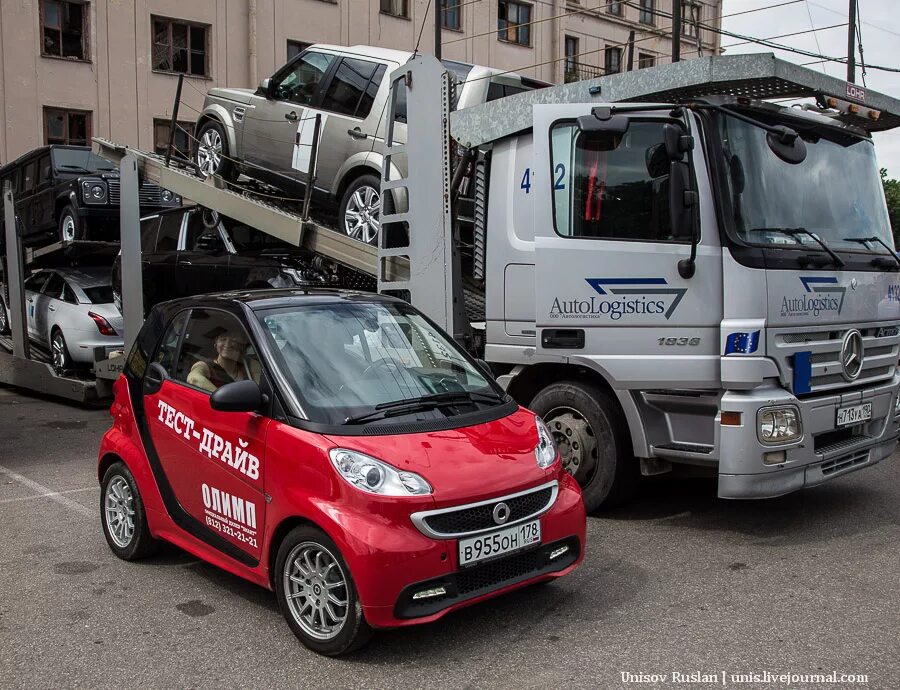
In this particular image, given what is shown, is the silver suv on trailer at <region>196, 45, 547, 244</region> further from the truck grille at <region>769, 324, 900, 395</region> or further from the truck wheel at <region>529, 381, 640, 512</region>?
the truck grille at <region>769, 324, 900, 395</region>

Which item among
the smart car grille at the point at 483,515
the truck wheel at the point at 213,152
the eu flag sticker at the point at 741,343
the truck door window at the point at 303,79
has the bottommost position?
the smart car grille at the point at 483,515

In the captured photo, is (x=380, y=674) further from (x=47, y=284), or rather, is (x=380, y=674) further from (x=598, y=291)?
(x=47, y=284)

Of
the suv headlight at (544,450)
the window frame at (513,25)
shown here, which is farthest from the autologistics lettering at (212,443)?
the window frame at (513,25)

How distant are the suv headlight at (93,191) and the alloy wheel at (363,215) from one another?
17.2 feet

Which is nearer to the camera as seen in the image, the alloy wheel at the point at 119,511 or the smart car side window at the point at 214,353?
the smart car side window at the point at 214,353

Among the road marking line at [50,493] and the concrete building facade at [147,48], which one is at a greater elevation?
the concrete building facade at [147,48]

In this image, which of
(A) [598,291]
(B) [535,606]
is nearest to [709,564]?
(B) [535,606]

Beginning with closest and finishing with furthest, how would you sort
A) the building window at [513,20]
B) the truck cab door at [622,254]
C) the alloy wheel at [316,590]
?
1. the alloy wheel at [316,590]
2. the truck cab door at [622,254]
3. the building window at [513,20]

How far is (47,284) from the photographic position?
40.9 ft

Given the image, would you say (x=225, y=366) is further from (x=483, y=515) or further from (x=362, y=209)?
(x=362, y=209)

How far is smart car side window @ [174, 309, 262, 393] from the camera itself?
4613 mm

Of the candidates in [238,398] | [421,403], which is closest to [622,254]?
[421,403]

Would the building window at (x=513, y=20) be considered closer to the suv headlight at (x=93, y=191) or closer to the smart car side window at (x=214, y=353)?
the suv headlight at (x=93, y=191)

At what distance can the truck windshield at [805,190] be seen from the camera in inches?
214
